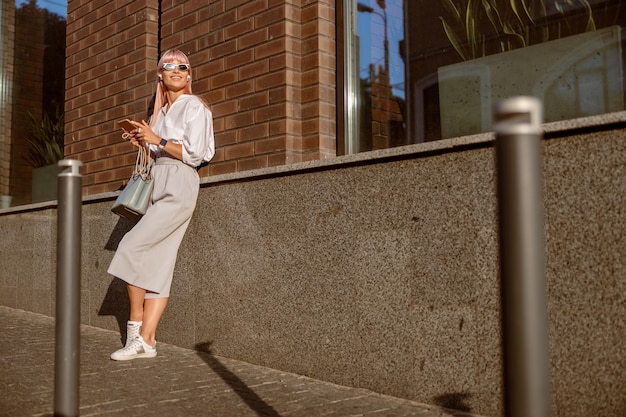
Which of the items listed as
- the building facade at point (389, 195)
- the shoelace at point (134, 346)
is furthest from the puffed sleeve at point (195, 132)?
the shoelace at point (134, 346)

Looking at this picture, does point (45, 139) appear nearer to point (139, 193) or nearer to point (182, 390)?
point (139, 193)

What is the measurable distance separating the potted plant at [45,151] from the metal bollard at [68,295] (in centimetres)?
564

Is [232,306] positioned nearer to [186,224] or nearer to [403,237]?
[186,224]

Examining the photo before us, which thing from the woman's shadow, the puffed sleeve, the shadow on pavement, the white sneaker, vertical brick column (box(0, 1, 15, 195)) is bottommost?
the shadow on pavement

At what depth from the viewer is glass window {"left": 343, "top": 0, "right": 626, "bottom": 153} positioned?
358 centimetres

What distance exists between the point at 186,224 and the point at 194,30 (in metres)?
1.69

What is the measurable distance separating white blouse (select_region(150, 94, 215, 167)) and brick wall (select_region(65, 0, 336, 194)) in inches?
16.5

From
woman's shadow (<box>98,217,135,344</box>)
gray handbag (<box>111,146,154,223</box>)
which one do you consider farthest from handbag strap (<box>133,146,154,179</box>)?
woman's shadow (<box>98,217,135,344</box>)

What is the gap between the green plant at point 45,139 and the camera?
7.81 metres

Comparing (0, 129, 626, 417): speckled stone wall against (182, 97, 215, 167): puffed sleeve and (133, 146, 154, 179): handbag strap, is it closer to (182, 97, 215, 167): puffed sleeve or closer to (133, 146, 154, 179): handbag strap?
(182, 97, 215, 167): puffed sleeve

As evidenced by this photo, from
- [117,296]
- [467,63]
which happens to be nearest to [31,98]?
[117,296]

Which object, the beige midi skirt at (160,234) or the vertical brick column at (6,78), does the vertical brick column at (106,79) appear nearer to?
the beige midi skirt at (160,234)

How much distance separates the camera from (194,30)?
5500mm

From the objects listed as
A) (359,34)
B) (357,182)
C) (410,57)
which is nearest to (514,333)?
(357,182)
